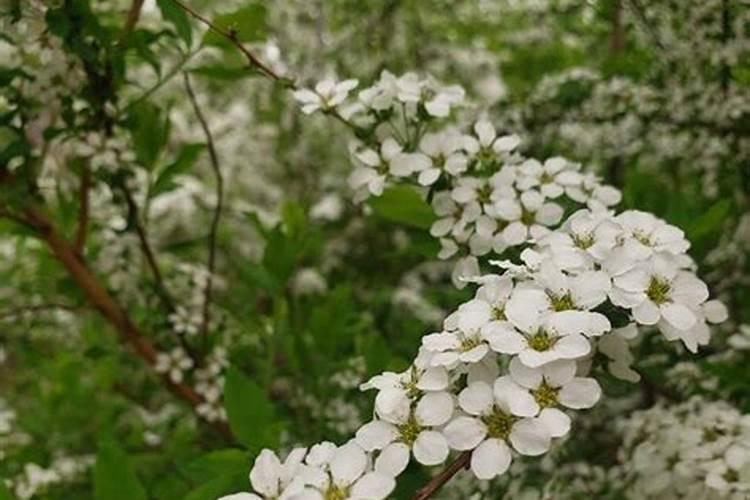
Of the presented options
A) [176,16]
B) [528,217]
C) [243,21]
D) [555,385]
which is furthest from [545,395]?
[243,21]

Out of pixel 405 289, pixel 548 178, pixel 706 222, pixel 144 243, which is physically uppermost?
pixel 405 289

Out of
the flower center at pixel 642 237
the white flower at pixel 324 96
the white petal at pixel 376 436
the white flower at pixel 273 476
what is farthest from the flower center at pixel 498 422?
the white flower at pixel 324 96

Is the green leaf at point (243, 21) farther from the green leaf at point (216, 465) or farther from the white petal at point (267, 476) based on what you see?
the white petal at point (267, 476)

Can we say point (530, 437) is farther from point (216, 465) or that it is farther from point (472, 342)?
point (216, 465)

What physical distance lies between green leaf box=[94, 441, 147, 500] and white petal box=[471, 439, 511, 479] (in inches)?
23.8

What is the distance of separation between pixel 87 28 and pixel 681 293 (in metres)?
1.10

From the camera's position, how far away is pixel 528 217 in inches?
65.6

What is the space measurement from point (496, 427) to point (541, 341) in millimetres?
108

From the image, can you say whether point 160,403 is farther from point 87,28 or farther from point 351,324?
point 87,28

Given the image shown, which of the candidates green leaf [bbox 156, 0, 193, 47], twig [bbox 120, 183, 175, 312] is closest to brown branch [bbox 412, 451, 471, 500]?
green leaf [bbox 156, 0, 193, 47]

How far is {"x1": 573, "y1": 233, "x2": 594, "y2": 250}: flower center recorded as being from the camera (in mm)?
1348

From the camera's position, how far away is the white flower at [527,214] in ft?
5.34

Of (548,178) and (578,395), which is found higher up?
(548,178)

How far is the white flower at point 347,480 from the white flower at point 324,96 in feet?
2.40
